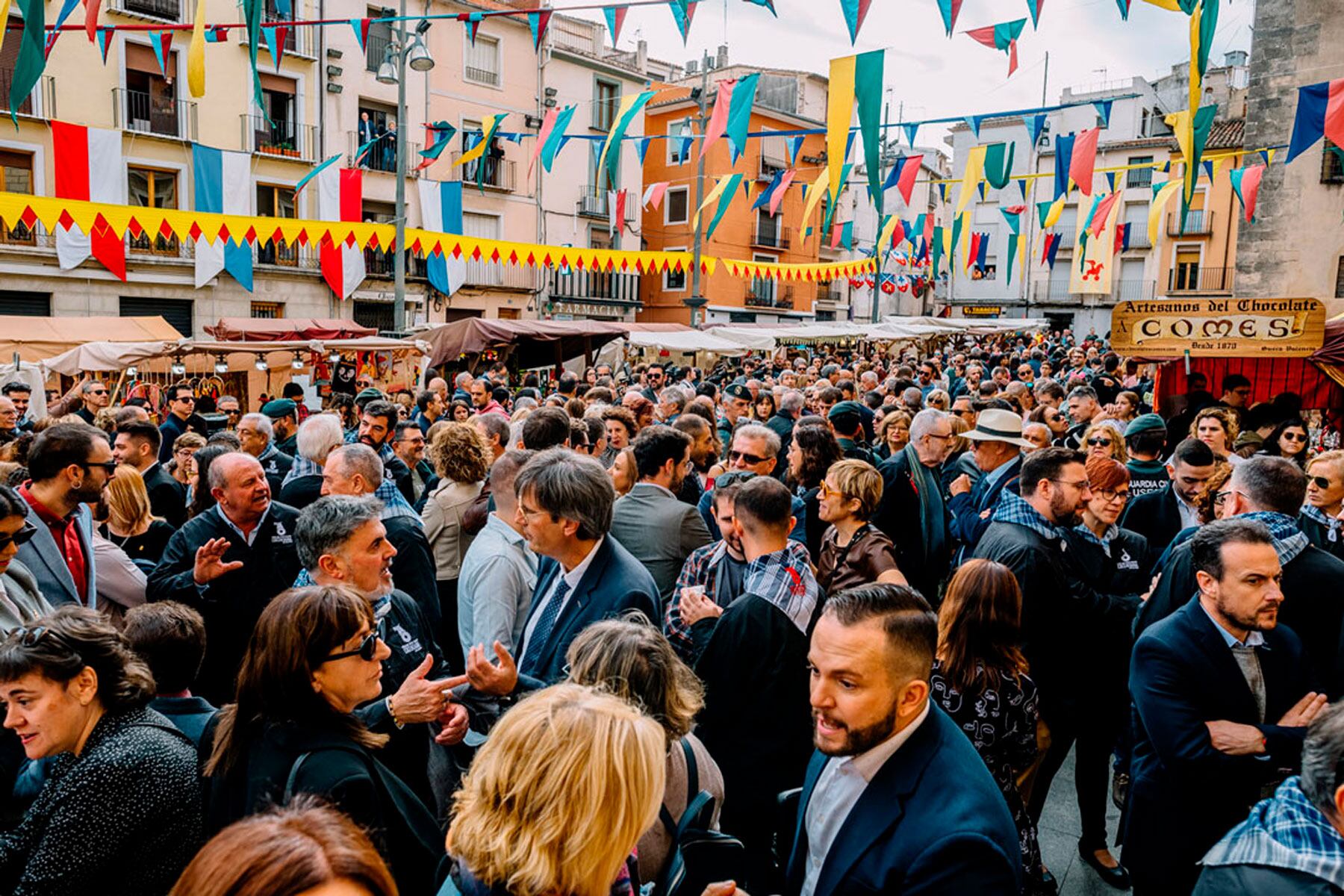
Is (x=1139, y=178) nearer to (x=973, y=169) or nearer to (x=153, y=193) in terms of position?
(x=973, y=169)

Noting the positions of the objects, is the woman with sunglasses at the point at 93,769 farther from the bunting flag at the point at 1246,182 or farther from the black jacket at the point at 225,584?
the bunting flag at the point at 1246,182

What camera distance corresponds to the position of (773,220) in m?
35.5

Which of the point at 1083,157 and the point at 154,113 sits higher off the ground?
the point at 154,113

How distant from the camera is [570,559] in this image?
9.19ft

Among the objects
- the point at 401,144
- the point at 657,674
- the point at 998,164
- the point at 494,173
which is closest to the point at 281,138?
the point at 494,173

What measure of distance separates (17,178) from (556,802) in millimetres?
23638

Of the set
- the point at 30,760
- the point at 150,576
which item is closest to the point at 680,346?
the point at 150,576

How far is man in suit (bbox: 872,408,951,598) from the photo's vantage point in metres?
4.98

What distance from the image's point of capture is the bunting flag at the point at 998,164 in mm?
11656

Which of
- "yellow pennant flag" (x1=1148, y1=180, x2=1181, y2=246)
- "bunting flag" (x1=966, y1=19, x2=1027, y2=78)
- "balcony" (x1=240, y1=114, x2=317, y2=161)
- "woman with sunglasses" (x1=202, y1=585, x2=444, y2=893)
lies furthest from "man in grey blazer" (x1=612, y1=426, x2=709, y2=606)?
"balcony" (x1=240, y1=114, x2=317, y2=161)

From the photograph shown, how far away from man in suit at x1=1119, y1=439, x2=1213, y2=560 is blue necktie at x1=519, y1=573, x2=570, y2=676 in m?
3.37

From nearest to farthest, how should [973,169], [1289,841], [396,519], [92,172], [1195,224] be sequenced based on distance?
[1289,841]
[396,519]
[92,172]
[973,169]
[1195,224]

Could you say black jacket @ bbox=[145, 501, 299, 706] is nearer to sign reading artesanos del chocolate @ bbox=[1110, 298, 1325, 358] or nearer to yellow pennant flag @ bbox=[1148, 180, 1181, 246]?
sign reading artesanos del chocolate @ bbox=[1110, 298, 1325, 358]

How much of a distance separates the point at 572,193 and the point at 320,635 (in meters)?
29.1
